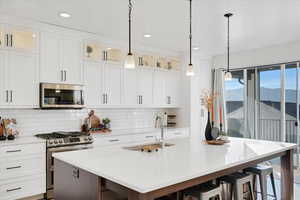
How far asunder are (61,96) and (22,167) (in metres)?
1.21

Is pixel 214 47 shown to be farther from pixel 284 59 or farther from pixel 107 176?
pixel 107 176

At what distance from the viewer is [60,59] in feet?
13.2

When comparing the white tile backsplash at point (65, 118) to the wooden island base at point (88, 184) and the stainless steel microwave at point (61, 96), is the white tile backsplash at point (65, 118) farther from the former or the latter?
the wooden island base at point (88, 184)

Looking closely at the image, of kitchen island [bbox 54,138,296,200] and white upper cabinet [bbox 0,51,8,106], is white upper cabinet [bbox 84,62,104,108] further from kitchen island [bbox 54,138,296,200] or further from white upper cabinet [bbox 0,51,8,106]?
kitchen island [bbox 54,138,296,200]

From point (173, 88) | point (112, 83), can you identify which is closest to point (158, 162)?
point (112, 83)

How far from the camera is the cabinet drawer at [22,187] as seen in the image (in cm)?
325

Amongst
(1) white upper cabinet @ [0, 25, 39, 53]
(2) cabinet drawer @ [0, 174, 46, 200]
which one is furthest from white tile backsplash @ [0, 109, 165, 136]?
(1) white upper cabinet @ [0, 25, 39, 53]

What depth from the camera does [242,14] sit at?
11.1 ft

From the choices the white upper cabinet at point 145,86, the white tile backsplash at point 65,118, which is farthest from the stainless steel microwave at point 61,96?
the white upper cabinet at point 145,86

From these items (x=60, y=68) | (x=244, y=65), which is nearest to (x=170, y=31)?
(x=60, y=68)

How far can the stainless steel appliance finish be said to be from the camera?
11.8 feet

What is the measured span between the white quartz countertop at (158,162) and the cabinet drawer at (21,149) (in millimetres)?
1237

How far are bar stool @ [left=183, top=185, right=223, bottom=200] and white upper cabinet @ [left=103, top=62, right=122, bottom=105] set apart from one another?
108 inches

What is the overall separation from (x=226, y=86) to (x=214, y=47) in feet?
4.29
